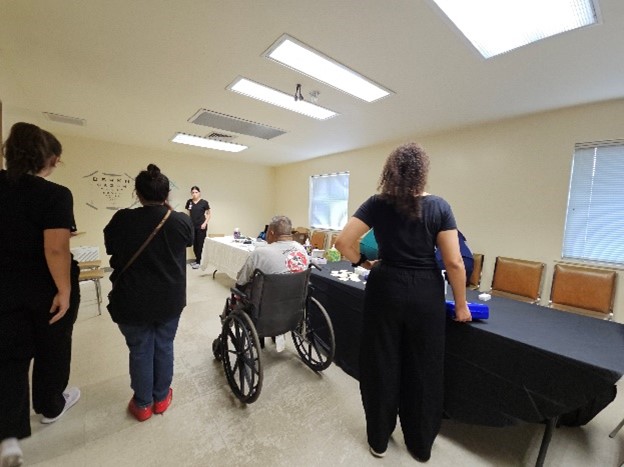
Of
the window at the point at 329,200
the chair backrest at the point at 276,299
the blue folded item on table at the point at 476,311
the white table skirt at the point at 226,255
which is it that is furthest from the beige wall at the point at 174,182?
the blue folded item on table at the point at 476,311

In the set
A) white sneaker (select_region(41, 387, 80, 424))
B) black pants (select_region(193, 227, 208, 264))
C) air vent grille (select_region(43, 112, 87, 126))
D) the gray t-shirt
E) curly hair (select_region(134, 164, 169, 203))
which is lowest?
white sneaker (select_region(41, 387, 80, 424))

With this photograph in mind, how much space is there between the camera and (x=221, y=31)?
1.72 m

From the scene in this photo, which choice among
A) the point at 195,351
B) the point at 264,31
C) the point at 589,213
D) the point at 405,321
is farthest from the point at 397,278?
the point at 589,213

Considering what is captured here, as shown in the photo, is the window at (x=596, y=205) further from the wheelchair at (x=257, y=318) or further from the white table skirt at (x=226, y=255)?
the white table skirt at (x=226, y=255)

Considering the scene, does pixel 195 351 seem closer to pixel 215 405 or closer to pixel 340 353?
pixel 215 405

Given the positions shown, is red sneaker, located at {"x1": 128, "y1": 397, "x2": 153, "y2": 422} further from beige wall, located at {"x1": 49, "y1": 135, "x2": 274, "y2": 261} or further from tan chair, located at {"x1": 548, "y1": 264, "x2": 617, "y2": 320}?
beige wall, located at {"x1": 49, "y1": 135, "x2": 274, "y2": 261}

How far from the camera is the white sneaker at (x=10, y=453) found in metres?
1.23

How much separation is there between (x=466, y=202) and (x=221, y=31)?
10.8 ft

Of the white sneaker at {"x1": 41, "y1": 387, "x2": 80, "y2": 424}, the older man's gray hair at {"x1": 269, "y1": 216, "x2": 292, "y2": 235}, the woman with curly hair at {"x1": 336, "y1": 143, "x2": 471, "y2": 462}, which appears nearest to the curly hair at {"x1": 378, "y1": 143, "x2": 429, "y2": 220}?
the woman with curly hair at {"x1": 336, "y1": 143, "x2": 471, "y2": 462}

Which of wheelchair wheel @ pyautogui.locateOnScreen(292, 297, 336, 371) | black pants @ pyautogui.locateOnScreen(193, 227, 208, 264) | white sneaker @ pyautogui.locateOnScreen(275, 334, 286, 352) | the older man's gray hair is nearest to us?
the older man's gray hair

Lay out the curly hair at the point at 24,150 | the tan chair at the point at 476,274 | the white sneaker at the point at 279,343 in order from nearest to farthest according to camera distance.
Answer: the curly hair at the point at 24,150, the white sneaker at the point at 279,343, the tan chair at the point at 476,274

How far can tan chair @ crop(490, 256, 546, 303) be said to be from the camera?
2.75 metres

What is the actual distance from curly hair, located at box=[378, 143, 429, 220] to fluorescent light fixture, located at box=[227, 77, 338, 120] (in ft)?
5.93

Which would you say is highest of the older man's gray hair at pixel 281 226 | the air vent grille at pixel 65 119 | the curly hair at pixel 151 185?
the air vent grille at pixel 65 119
